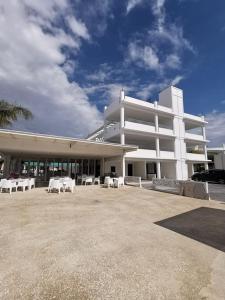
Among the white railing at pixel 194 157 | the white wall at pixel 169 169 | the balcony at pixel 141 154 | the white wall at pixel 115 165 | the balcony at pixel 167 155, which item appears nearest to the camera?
the white wall at pixel 115 165

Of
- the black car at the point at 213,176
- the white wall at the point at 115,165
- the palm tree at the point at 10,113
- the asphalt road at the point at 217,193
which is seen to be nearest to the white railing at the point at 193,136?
the black car at the point at 213,176

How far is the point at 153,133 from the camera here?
23.0m

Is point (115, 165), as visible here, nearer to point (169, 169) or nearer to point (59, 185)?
point (169, 169)

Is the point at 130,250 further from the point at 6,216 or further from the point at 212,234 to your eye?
the point at 6,216

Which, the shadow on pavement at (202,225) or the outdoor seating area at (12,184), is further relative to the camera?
the outdoor seating area at (12,184)

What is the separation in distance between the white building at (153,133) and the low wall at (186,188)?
687 cm

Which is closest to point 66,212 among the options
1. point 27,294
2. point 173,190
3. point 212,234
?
point 27,294

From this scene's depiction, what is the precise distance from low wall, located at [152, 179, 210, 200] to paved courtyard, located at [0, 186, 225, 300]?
15.4 feet

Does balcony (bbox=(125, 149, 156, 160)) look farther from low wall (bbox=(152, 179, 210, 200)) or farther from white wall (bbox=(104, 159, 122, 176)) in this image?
low wall (bbox=(152, 179, 210, 200))

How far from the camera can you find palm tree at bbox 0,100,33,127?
1422cm

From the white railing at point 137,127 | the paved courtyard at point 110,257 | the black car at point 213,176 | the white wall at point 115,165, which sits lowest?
the paved courtyard at point 110,257

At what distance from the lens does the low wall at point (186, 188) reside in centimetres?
1022

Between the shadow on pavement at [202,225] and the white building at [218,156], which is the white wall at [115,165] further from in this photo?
the white building at [218,156]

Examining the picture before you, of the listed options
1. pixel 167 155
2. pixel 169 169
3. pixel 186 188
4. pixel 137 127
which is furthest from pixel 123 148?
pixel 169 169
